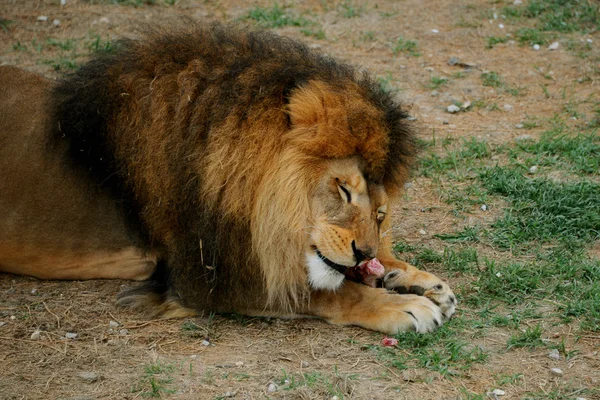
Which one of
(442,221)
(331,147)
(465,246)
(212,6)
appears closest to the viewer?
(331,147)

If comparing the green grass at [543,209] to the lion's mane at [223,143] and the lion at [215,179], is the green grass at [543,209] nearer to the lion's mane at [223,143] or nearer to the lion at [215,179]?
the lion at [215,179]

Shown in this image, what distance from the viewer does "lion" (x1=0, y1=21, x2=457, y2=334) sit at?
4.19 m

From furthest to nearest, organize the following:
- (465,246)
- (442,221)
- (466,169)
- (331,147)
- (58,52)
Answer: (58,52)
(466,169)
(442,221)
(465,246)
(331,147)

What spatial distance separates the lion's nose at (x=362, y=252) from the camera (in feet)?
13.7

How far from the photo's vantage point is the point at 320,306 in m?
4.55

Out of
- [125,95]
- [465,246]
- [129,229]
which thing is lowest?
[465,246]

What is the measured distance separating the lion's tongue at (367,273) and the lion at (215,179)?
0.12 ft

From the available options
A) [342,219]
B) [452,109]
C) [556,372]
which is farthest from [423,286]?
[452,109]

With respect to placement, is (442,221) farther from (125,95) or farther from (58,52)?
(58,52)

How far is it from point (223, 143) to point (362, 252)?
2.79 ft

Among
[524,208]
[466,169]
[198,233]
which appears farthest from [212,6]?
[198,233]

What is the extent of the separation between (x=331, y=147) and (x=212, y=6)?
17.8 ft

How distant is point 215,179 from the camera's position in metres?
4.22

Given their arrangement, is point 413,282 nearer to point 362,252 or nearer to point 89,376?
point 362,252
